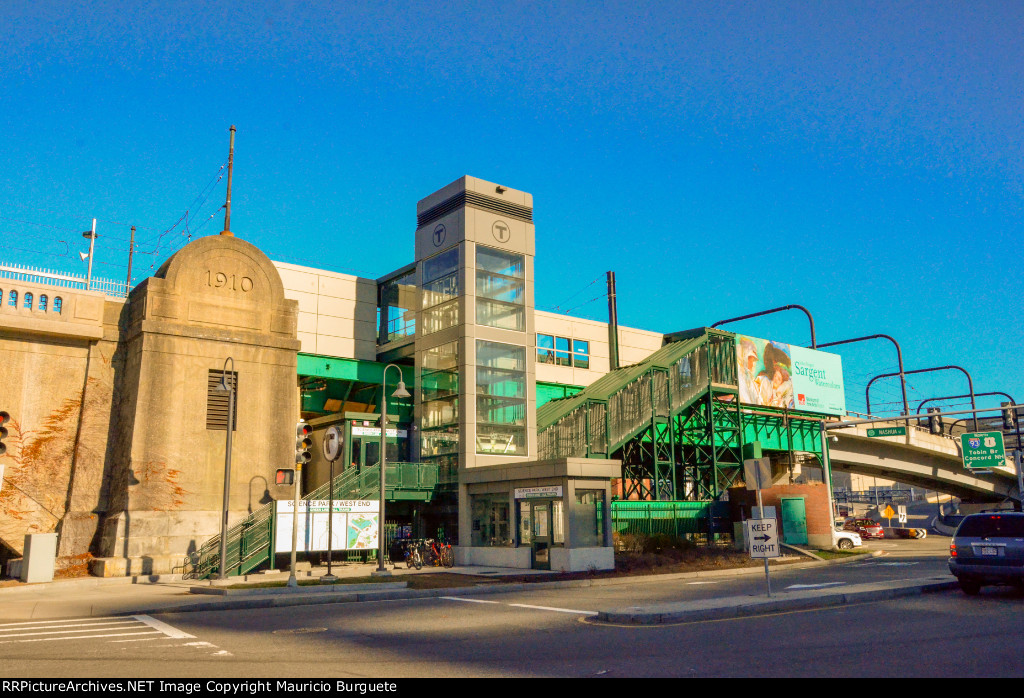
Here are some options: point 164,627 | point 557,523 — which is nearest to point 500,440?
point 557,523

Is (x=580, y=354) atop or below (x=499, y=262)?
below

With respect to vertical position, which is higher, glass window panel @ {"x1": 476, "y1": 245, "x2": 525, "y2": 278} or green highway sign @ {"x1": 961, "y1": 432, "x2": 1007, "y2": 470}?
glass window panel @ {"x1": 476, "y1": 245, "x2": 525, "y2": 278}

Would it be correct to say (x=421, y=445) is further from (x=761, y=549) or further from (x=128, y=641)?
(x=128, y=641)

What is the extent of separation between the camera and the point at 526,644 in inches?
442

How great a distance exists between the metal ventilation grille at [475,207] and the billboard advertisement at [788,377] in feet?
52.9

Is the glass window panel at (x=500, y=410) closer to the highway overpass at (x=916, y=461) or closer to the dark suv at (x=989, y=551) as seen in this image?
the dark suv at (x=989, y=551)

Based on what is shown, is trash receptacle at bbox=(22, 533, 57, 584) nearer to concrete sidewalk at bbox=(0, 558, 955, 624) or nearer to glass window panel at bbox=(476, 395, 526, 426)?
concrete sidewalk at bbox=(0, 558, 955, 624)

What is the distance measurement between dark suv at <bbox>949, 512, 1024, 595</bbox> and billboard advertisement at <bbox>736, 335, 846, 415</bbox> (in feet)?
94.8

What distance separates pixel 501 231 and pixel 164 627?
24222 millimetres

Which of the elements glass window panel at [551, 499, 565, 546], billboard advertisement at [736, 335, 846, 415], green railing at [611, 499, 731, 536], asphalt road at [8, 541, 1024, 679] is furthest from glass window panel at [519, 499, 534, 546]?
billboard advertisement at [736, 335, 846, 415]

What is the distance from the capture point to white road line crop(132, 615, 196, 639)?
12852 millimetres

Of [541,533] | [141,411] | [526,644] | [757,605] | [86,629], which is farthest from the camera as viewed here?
[141,411]

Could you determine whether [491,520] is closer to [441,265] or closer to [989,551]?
[441,265]
